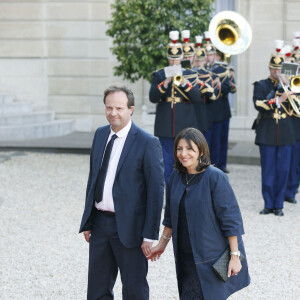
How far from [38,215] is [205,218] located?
4.47 metres

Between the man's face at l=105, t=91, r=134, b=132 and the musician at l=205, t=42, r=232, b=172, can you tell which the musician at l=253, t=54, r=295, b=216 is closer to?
the musician at l=205, t=42, r=232, b=172

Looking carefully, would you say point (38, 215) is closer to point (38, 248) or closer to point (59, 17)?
point (38, 248)

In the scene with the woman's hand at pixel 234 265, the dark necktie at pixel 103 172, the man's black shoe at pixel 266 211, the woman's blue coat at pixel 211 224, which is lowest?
the man's black shoe at pixel 266 211

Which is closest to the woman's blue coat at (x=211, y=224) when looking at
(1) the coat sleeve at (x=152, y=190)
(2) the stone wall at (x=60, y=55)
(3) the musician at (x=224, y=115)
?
(1) the coat sleeve at (x=152, y=190)

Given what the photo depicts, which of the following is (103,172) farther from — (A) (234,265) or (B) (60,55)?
(B) (60,55)

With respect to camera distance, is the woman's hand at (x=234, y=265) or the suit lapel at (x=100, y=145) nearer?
the woman's hand at (x=234, y=265)

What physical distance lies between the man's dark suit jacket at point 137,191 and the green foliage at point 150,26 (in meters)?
9.02

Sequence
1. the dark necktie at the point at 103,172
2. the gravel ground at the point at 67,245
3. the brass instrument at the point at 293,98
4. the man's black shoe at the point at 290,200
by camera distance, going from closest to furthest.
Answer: the dark necktie at the point at 103,172 → the gravel ground at the point at 67,245 → the brass instrument at the point at 293,98 → the man's black shoe at the point at 290,200

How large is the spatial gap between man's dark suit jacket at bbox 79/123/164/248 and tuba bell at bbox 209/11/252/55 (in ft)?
20.5

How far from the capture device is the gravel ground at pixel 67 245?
5.60 m

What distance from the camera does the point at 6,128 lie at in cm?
1506

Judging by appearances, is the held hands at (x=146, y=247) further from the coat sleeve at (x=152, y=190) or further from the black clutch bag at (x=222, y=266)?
the black clutch bag at (x=222, y=266)

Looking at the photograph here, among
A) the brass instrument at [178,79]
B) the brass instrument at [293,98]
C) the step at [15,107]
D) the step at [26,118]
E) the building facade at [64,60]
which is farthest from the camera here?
the building facade at [64,60]

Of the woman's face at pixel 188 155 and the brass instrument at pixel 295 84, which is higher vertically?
the brass instrument at pixel 295 84
